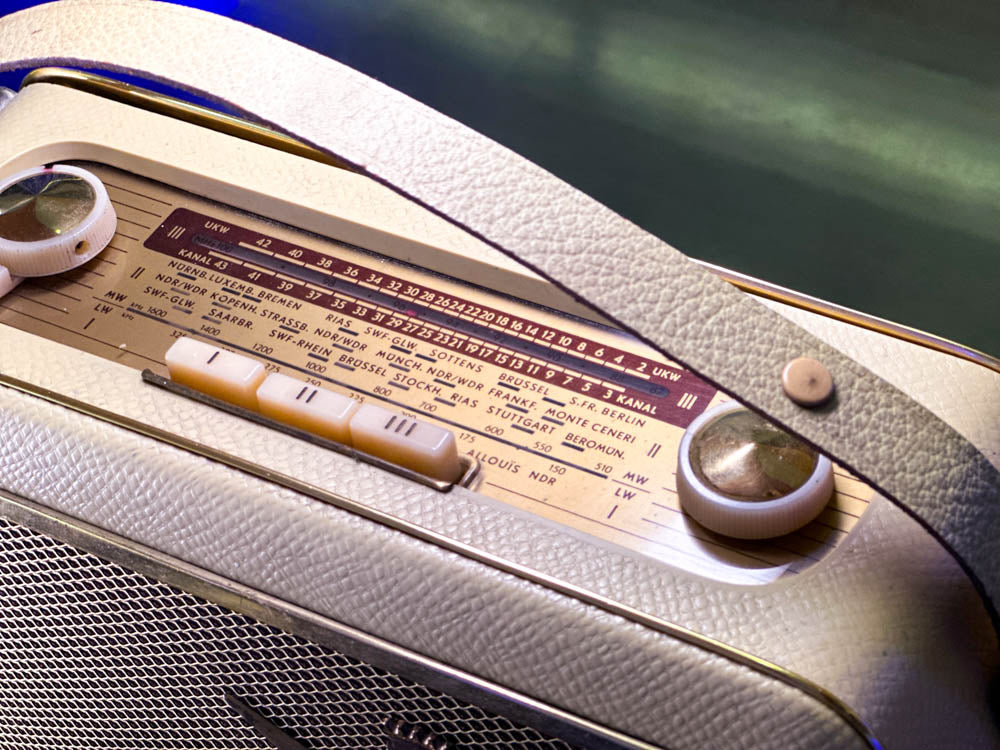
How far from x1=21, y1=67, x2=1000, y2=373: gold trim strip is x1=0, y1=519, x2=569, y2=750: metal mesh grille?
30cm

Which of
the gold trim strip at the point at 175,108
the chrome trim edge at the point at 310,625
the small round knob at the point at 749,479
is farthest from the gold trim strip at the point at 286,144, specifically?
the chrome trim edge at the point at 310,625

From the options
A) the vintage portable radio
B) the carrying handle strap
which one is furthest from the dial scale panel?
the carrying handle strap

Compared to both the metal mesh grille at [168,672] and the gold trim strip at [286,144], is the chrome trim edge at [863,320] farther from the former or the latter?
the metal mesh grille at [168,672]

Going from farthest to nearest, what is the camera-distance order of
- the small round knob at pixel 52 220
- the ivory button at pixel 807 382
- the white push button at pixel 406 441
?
1. the small round knob at pixel 52 220
2. the white push button at pixel 406 441
3. the ivory button at pixel 807 382

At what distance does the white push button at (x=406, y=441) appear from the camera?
0.69 m

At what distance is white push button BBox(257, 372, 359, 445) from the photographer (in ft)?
2.31

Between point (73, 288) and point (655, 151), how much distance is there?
0.88 meters

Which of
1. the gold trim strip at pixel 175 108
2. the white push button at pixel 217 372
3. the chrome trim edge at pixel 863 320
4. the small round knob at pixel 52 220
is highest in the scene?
the chrome trim edge at pixel 863 320

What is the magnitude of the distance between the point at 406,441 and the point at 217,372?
0.13 metres

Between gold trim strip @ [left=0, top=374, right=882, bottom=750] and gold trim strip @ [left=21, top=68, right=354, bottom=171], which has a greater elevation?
gold trim strip @ [left=21, top=68, right=354, bottom=171]

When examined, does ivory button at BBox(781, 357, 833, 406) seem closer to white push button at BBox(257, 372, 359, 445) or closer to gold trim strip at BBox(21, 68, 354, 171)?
white push button at BBox(257, 372, 359, 445)

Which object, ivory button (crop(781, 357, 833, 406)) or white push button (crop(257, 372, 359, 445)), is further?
white push button (crop(257, 372, 359, 445))

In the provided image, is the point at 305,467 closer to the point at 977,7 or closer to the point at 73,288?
the point at 73,288

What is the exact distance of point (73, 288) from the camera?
83 cm
